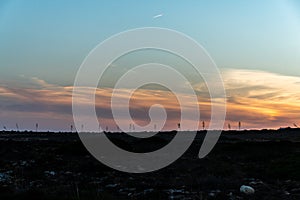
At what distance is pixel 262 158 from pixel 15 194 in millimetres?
23237

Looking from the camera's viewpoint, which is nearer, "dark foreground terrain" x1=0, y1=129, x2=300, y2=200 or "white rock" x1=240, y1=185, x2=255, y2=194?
"dark foreground terrain" x1=0, y1=129, x2=300, y2=200

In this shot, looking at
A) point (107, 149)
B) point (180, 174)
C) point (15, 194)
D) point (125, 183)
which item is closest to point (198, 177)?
point (180, 174)

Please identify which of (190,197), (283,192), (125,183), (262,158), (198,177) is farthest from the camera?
(262,158)

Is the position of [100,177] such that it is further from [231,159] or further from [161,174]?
[231,159]

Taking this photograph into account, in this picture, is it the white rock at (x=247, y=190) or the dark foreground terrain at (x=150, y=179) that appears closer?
the dark foreground terrain at (x=150, y=179)

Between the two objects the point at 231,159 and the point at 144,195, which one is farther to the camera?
the point at 231,159

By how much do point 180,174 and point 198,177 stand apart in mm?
2108

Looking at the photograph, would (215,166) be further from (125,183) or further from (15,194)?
(15,194)

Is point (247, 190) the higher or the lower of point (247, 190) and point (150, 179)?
the lower

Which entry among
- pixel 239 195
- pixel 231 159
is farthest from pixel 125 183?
pixel 231 159

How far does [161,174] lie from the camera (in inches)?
1034

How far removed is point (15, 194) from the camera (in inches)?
661

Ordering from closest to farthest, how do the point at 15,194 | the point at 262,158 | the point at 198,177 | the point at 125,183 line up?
the point at 15,194 < the point at 125,183 < the point at 198,177 < the point at 262,158

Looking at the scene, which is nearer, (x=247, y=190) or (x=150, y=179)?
(x=247, y=190)
